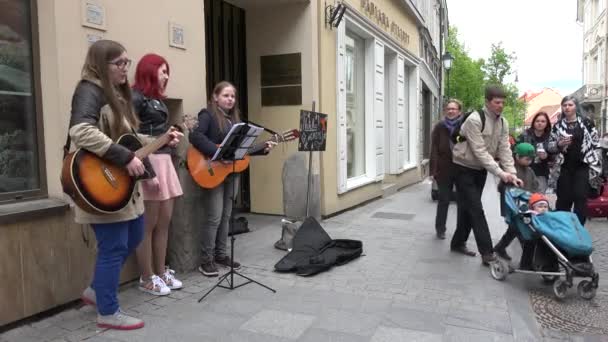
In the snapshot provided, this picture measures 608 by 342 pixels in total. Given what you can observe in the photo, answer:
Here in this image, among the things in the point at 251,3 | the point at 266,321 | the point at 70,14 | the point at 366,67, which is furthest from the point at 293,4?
the point at 266,321

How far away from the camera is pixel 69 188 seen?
3045 millimetres

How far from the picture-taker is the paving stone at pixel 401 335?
342 cm

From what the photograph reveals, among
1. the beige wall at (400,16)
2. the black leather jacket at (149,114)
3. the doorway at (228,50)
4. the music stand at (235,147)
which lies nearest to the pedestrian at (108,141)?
the black leather jacket at (149,114)

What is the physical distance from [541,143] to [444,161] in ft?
4.14

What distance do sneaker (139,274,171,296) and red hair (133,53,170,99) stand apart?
1528mm

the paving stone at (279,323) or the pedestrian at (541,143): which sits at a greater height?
the pedestrian at (541,143)

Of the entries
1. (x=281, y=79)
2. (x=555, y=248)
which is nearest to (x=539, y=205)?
(x=555, y=248)

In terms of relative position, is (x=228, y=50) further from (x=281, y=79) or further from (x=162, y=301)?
(x=162, y=301)

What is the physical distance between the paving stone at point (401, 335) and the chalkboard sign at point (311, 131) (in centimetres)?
282

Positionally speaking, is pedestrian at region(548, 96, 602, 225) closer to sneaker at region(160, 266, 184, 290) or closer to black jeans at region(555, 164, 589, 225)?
black jeans at region(555, 164, 589, 225)

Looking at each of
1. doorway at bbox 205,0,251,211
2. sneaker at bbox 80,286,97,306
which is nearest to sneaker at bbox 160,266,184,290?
sneaker at bbox 80,286,97,306

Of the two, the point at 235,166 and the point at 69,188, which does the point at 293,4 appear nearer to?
the point at 235,166

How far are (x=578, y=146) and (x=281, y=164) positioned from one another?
Result: 3995 millimetres

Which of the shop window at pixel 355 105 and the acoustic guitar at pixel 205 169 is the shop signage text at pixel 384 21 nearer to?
the shop window at pixel 355 105
